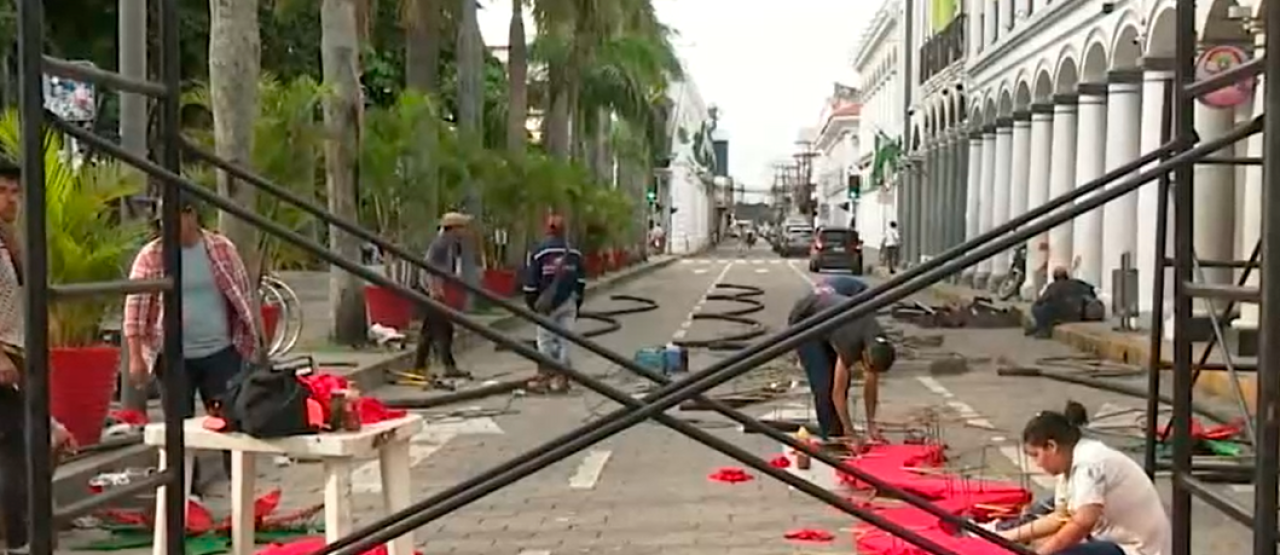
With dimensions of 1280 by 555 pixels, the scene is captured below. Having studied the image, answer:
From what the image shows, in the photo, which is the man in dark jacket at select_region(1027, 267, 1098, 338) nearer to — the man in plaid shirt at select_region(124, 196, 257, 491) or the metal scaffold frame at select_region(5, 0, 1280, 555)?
the man in plaid shirt at select_region(124, 196, 257, 491)

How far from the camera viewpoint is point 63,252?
11.5 m

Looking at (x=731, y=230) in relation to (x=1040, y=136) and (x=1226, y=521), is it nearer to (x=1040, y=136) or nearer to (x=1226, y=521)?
(x=1040, y=136)

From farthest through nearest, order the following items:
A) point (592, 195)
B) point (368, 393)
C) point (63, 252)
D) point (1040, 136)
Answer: point (592, 195), point (1040, 136), point (368, 393), point (63, 252)

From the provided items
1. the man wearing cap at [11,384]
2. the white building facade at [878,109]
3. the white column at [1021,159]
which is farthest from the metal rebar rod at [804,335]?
the white building facade at [878,109]

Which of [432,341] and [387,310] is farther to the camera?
[387,310]

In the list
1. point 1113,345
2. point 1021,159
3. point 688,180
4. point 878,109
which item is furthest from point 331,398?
point 688,180

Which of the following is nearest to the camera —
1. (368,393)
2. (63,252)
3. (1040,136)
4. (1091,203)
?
(1091,203)

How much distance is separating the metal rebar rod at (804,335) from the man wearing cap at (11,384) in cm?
242

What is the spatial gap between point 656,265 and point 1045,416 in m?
62.2

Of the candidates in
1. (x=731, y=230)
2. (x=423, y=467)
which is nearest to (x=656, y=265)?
(x=423, y=467)

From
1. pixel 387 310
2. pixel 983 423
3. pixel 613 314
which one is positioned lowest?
pixel 613 314

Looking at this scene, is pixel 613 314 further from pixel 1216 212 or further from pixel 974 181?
pixel 974 181

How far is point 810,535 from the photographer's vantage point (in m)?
9.84

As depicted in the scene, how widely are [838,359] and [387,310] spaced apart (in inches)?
488
